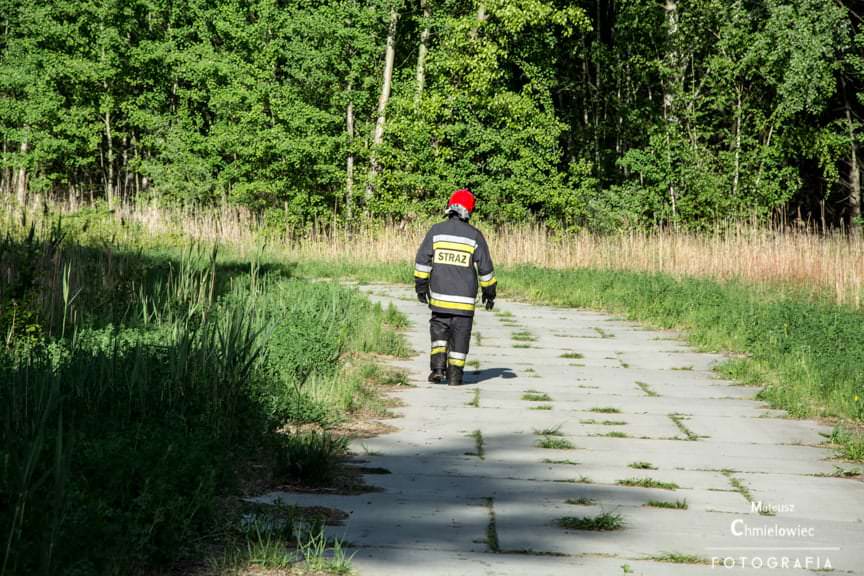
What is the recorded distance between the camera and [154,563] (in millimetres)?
4770

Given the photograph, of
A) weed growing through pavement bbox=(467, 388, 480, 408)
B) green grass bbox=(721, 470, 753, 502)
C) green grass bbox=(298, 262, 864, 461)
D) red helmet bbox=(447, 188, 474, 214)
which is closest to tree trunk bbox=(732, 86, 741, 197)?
green grass bbox=(298, 262, 864, 461)

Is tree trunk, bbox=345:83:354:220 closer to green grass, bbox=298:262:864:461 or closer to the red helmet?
green grass, bbox=298:262:864:461

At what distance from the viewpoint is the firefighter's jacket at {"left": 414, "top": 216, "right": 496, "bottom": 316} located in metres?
11.3

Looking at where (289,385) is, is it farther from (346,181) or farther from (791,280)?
(346,181)

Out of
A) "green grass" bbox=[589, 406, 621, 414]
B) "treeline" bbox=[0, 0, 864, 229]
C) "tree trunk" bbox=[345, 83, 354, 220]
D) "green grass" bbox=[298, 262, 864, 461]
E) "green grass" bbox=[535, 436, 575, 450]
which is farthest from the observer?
"tree trunk" bbox=[345, 83, 354, 220]

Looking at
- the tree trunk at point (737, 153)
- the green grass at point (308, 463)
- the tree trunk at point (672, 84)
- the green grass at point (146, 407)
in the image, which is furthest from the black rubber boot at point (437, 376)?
the tree trunk at point (737, 153)

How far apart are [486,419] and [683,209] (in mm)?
25436

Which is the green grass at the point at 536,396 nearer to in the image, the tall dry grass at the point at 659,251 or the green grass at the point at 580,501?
the green grass at the point at 580,501

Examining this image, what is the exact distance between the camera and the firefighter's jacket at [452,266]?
1134cm

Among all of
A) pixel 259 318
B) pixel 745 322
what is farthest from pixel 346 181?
pixel 259 318

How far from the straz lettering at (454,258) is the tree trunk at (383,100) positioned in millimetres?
22940

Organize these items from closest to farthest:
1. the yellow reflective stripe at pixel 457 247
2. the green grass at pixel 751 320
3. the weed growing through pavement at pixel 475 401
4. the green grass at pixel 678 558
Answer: the green grass at pixel 678 558 < the weed growing through pavement at pixel 475 401 < the green grass at pixel 751 320 < the yellow reflective stripe at pixel 457 247

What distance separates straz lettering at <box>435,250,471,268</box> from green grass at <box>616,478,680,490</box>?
4573mm

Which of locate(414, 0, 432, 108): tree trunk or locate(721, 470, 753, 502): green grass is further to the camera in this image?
locate(414, 0, 432, 108): tree trunk
